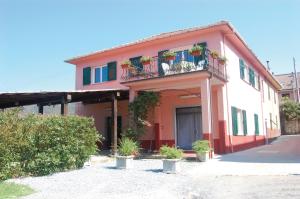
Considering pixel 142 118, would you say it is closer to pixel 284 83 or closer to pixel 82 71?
pixel 82 71

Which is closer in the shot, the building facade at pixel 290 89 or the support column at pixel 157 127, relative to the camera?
the support column at pixel 157 127

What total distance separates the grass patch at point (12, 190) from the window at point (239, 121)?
40.3 ft

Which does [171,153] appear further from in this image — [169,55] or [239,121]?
[239,121]

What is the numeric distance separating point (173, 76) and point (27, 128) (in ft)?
24.8

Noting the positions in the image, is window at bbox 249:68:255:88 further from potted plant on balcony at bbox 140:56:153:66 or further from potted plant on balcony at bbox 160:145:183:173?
potted plant on balcony at bbox 160:145:183:173

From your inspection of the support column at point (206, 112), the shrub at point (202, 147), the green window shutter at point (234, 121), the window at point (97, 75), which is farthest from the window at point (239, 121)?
the window at point (97, 75)

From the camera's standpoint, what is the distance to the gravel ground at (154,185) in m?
7.83

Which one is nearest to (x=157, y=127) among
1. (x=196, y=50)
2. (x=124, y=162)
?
(x=196, y=50)

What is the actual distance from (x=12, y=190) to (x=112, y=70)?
14204 millimetres

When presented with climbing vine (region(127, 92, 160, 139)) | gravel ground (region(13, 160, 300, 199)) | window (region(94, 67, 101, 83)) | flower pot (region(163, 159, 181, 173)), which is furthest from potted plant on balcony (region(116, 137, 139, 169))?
window (region(94, 67, 101, 83))

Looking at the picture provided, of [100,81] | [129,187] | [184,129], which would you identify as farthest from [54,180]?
[100,81]

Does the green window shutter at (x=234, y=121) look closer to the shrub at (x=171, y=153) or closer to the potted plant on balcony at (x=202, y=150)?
the potted plant on balcony at (x=202, y=150)

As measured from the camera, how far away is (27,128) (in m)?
10.4

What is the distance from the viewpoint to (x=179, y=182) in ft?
31.7
